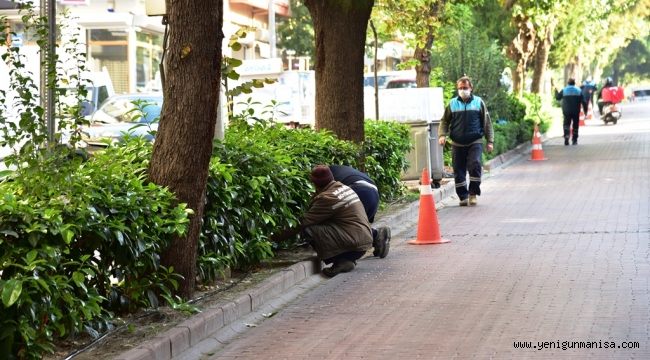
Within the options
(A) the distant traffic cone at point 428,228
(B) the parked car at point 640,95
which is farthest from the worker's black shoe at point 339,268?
(B) the parked car at point 640,95

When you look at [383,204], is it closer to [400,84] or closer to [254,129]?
[254,129]

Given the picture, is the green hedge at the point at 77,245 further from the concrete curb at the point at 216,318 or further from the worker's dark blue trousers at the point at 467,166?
the worker's dark blue trousers at the point at 467,166

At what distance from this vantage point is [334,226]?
11.9 metres

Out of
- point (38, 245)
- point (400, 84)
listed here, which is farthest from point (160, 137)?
point (400, 84)

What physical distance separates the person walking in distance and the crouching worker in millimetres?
6380

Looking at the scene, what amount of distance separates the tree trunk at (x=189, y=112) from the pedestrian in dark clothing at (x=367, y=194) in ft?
11.0

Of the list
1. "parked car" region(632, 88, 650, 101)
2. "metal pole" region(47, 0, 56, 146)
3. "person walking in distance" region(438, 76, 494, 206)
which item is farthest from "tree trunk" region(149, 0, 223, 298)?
"parked car" region(632, 88, 650, 101)

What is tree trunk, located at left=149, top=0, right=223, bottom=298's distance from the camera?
9555mm

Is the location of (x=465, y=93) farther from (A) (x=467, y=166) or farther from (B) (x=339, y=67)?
(B) (x=339, y=67)

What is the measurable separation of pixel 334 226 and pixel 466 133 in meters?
6.72

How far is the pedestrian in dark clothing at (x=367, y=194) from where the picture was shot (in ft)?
42.3

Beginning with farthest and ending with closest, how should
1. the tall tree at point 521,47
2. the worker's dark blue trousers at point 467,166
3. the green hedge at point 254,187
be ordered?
the tall tree at point 521,47 → the worker's dark blue trousers at point 467,166 → the green hedge at point 254,187

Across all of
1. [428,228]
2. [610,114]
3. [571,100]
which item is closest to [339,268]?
[428,228]

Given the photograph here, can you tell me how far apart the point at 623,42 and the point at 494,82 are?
202 feet
